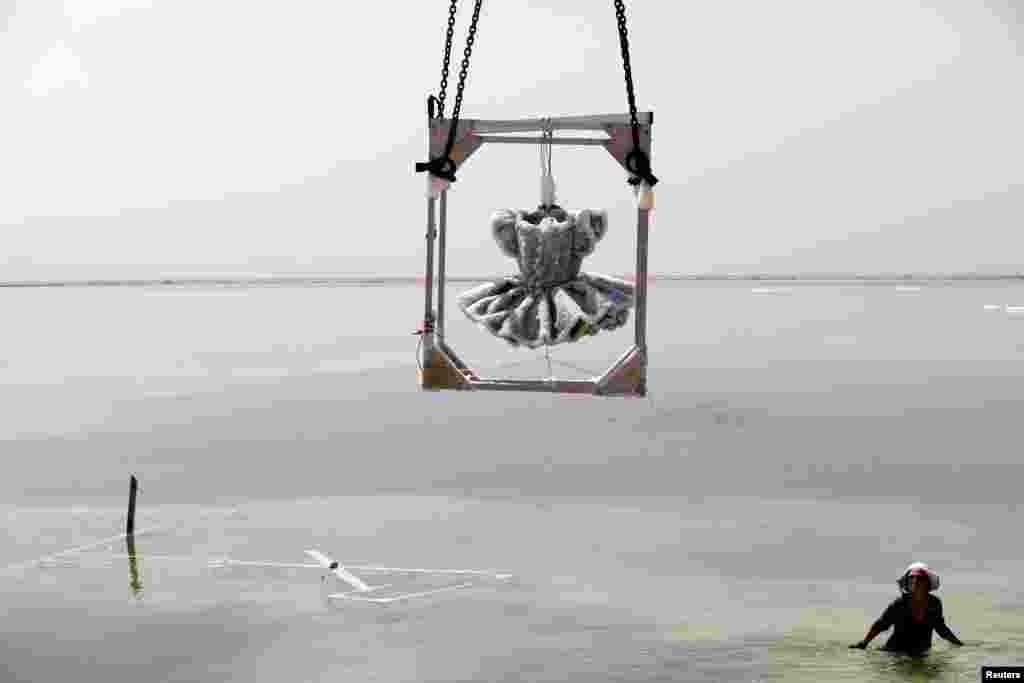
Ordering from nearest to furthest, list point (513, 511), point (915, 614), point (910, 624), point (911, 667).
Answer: point (915, 614)
point (910, 624)
point (911, 667)
point (513, 511)

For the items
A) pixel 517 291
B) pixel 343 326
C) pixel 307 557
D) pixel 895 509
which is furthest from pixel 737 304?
pixel 517 291

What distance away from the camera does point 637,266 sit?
1491cm

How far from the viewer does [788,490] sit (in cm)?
4734

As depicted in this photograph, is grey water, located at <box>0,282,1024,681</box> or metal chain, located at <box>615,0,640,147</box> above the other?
metal chain, located at <box>615,0,640,147</box>

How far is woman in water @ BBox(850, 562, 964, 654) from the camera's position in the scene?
16422 mm

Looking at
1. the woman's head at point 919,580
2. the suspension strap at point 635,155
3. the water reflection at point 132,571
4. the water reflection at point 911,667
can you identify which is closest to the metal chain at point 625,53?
the suspension strap at point 635,155

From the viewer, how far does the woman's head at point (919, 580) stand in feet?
53.4

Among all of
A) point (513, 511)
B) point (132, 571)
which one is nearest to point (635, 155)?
point (132, 571)

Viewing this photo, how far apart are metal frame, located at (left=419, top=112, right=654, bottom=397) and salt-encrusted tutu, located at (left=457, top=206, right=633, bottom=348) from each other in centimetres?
87

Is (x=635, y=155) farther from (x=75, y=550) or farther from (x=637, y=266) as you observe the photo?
(x=75, y=550)

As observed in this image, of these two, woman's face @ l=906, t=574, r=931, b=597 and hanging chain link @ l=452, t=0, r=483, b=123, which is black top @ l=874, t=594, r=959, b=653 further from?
hanging chain link @ l=452, t=0, r=483, b=123

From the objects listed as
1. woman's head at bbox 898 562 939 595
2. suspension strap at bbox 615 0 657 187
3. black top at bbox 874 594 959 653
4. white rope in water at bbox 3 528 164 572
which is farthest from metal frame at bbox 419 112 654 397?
white rope in water at bbox 3 528 164 572

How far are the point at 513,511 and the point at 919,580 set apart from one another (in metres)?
24.1

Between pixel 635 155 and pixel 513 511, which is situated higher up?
pixel 635 155
